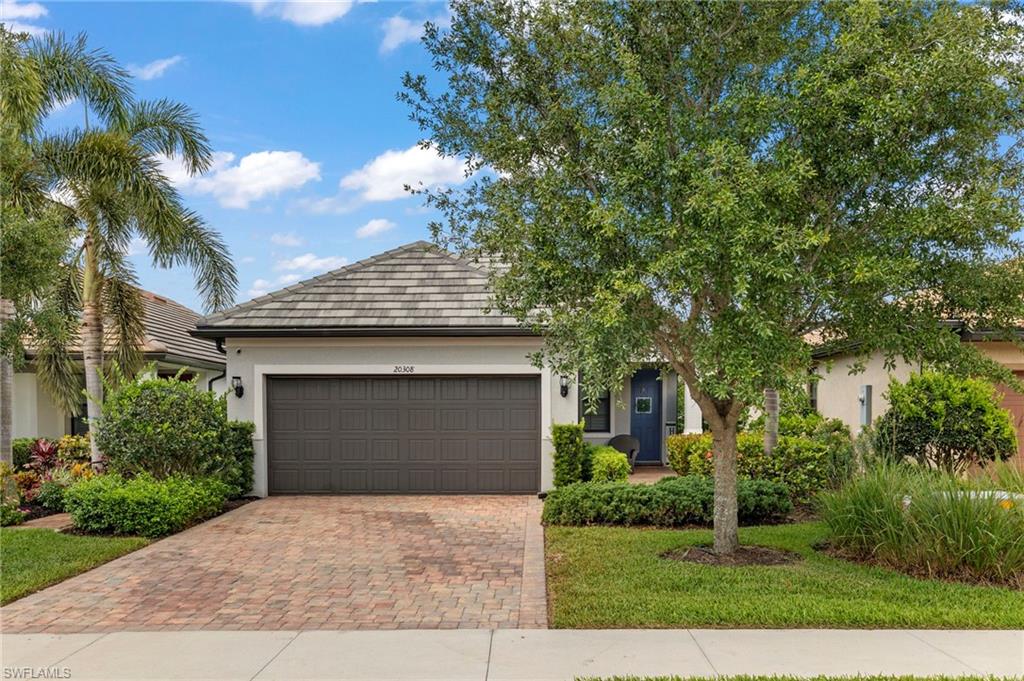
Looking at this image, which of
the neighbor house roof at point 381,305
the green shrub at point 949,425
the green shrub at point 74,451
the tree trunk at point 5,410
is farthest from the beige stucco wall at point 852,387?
the green shrub at point 74,451

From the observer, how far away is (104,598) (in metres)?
6.44

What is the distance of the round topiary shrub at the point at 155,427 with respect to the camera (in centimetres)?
983

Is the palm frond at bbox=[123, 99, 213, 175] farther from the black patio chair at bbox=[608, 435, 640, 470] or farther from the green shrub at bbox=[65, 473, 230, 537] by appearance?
the black patio chair at bbox=[608, 435, 640, 470]

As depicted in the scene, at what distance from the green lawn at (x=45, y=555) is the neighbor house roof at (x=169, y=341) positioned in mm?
4866

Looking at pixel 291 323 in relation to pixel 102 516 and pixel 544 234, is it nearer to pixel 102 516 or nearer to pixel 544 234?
pixel 102 516

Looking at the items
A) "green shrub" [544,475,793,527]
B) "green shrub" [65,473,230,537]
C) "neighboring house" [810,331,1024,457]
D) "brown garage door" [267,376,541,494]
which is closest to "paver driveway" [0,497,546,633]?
"green shrub" [65,473,230,537]

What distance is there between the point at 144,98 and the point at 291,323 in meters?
4.90

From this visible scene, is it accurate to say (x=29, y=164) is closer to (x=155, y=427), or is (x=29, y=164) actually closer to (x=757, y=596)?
Result: (x=155, y=427)

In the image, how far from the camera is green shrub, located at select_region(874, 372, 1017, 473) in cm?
1000

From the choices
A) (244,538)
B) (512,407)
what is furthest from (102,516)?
(512,407)

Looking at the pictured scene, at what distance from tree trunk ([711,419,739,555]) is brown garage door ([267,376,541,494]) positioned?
5.13 metres

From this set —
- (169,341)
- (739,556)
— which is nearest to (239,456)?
(169,341)

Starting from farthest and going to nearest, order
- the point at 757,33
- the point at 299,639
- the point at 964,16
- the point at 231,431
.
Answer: the point at 231,431, the point at 757,33, the point at 964,16, the point at 299,639

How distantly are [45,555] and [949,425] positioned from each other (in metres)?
12.5
